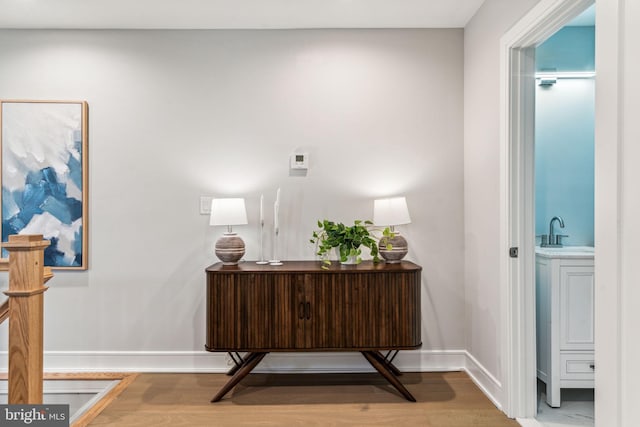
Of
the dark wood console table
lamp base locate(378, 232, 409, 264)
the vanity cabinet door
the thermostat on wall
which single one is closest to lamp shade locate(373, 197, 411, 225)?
lamp base locate(378, 232, 409, 264)

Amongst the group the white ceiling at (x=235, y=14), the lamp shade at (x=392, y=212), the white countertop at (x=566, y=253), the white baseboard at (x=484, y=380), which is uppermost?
the white ceiling at (x=235, y=14)

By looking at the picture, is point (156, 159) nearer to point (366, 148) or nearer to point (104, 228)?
point (104, 228)

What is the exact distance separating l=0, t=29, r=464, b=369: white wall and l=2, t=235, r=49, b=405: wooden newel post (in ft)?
4.51

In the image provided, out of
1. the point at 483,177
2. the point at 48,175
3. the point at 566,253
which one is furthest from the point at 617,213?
the point at 48,175

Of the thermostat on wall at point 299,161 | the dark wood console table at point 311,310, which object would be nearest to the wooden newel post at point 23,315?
the dark wood console table at point 311,310

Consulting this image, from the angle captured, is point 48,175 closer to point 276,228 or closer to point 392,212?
point 276,228

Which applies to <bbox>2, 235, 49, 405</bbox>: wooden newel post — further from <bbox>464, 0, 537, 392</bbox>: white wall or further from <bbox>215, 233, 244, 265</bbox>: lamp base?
<bbox>464, 0, 537, 392</bbox>: white wall

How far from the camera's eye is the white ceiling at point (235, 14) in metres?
2.75

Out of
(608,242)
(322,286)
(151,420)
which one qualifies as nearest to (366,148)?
(322,286)

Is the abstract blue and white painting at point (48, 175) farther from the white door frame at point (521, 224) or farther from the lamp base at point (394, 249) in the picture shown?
the white door frame at point (521, 224)

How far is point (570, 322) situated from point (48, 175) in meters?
3.41

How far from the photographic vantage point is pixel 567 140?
310cm

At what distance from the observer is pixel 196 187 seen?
10.2 feet

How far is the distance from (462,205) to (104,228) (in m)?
2.47
